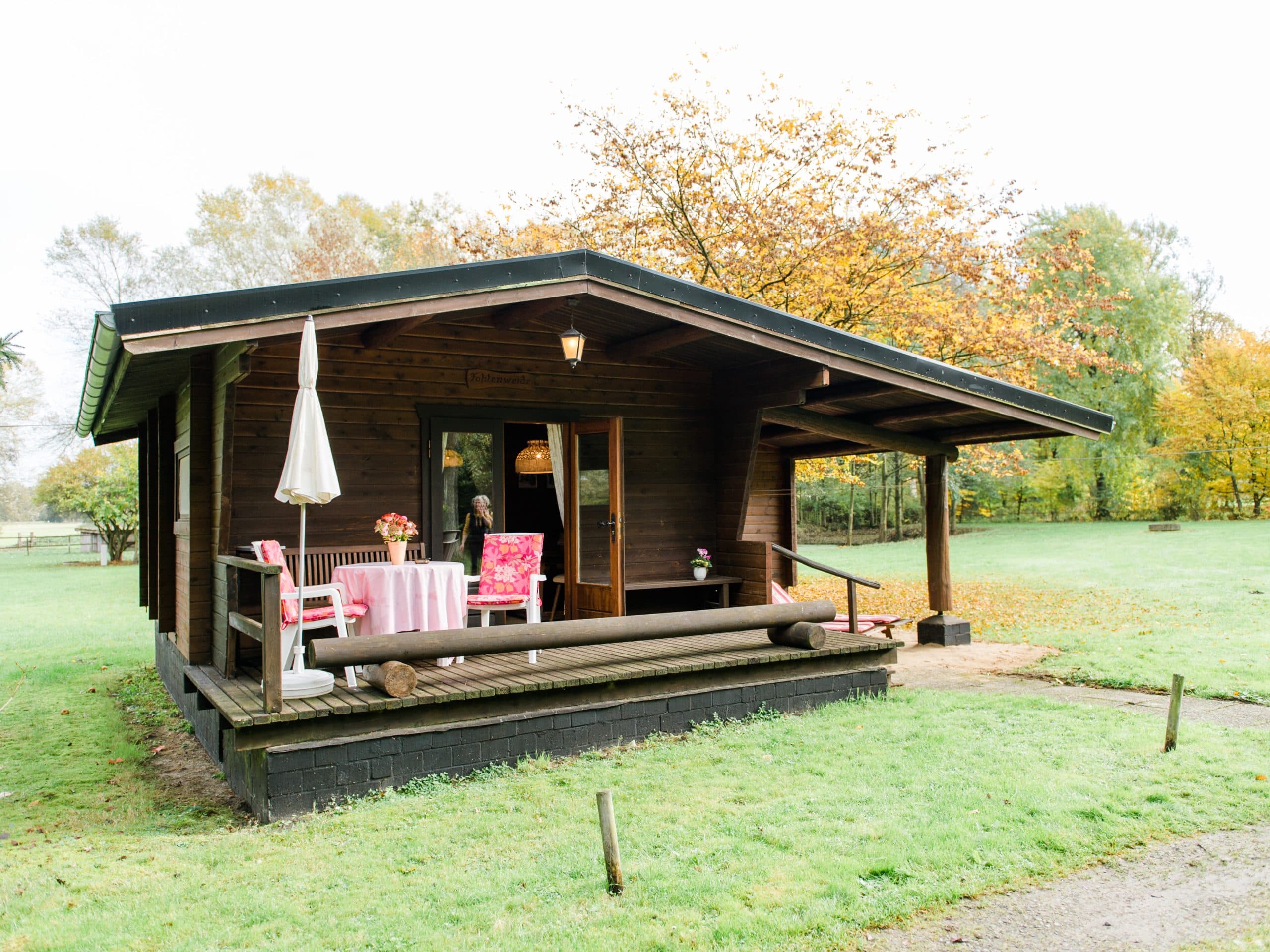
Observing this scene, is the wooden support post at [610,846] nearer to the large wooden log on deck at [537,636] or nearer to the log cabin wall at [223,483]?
the large wooden log on deck at [537,636]

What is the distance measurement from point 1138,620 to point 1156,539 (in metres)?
11.7

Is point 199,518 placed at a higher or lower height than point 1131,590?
higher

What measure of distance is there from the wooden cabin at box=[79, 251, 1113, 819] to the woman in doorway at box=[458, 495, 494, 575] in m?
0.06

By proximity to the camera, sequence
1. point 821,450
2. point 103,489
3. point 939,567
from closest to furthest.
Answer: point 939,567, point 821,450, point 103,489

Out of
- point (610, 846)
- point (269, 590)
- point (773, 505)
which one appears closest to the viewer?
point (610, 846)

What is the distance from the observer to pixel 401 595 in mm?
5840

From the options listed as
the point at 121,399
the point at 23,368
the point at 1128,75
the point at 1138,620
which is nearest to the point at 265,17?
the point at 23,368

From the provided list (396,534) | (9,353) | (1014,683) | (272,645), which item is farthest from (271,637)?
(9,353)

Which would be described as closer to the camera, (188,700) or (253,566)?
(253,566)

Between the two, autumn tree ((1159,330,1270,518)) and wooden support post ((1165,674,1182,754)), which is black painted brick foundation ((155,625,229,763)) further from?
autumn tree ((1159,330,1270,518))

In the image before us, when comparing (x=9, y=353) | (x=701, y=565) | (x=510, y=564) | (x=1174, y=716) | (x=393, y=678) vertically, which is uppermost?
(x=9, y=353)

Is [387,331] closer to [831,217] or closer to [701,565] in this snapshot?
[701,565]

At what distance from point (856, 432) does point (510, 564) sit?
12.1 feet

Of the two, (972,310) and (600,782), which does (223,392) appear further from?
(972,310)
